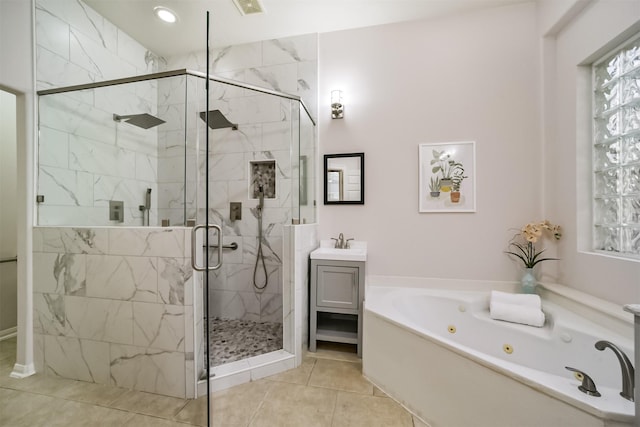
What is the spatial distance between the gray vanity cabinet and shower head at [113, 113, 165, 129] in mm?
1676

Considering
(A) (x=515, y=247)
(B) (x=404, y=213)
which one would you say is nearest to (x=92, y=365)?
(B) (x=404, y=213)

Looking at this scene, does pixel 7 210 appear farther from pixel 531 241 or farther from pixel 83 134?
pixel 531 241

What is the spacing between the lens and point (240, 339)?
2.09 meters

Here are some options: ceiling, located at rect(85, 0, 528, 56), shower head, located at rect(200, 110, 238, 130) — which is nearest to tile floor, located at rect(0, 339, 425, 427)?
shower head, located at rect(200, 110, 238, 130)

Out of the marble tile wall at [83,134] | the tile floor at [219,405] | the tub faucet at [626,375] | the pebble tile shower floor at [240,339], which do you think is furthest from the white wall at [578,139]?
the marble tile wall at [83,134]

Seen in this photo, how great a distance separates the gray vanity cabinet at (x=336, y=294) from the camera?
194 cm

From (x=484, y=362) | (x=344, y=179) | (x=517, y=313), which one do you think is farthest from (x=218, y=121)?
(x=517, y=313)

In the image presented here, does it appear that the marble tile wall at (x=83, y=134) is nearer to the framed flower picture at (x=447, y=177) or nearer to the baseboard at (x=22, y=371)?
the baseboard at (x=22, y=371)

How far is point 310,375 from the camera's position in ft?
5.67

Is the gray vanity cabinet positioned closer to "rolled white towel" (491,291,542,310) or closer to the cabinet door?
the cabinet door

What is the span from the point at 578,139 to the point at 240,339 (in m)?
3.10

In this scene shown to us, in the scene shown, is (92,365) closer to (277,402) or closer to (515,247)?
(277,402)

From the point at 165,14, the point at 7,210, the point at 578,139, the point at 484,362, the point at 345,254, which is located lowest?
the point at 484,362

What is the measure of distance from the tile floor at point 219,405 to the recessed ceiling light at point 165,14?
290 centimetres
